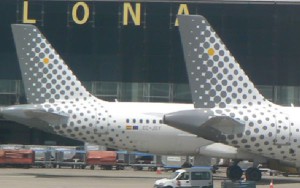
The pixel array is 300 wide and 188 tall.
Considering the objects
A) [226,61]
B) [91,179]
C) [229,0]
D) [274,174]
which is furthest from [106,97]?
[226,61]

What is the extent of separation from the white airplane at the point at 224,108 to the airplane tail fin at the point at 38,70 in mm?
12503

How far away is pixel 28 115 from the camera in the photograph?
6066 cm

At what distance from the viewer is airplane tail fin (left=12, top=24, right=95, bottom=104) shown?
6206 centimetres

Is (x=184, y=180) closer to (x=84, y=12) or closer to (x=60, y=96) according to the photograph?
(x=60, y=96)

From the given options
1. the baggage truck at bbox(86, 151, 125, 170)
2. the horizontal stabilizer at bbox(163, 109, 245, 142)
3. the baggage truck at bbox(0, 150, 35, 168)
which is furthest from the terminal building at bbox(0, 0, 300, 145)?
the horizontal stabilizer at bbox(163, 109, 245, 142)

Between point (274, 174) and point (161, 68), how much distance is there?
19964 millimetres

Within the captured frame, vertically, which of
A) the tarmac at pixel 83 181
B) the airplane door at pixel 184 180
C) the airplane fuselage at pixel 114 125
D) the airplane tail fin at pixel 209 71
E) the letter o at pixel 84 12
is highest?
the letter o at pixel 84 12

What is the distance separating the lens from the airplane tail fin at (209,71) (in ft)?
174

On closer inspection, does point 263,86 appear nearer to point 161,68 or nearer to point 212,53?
point 161,68

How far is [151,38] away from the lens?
283ft

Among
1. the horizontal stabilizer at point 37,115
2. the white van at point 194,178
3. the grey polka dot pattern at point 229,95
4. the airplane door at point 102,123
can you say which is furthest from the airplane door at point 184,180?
the horizontal stabilizer at point 37,115

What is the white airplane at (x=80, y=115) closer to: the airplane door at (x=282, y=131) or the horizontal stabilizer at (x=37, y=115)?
the horizontal stabilizer at (x=37, y=115)

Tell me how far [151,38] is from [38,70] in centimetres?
2541

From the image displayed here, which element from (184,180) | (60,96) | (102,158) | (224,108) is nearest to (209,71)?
(224,108)
